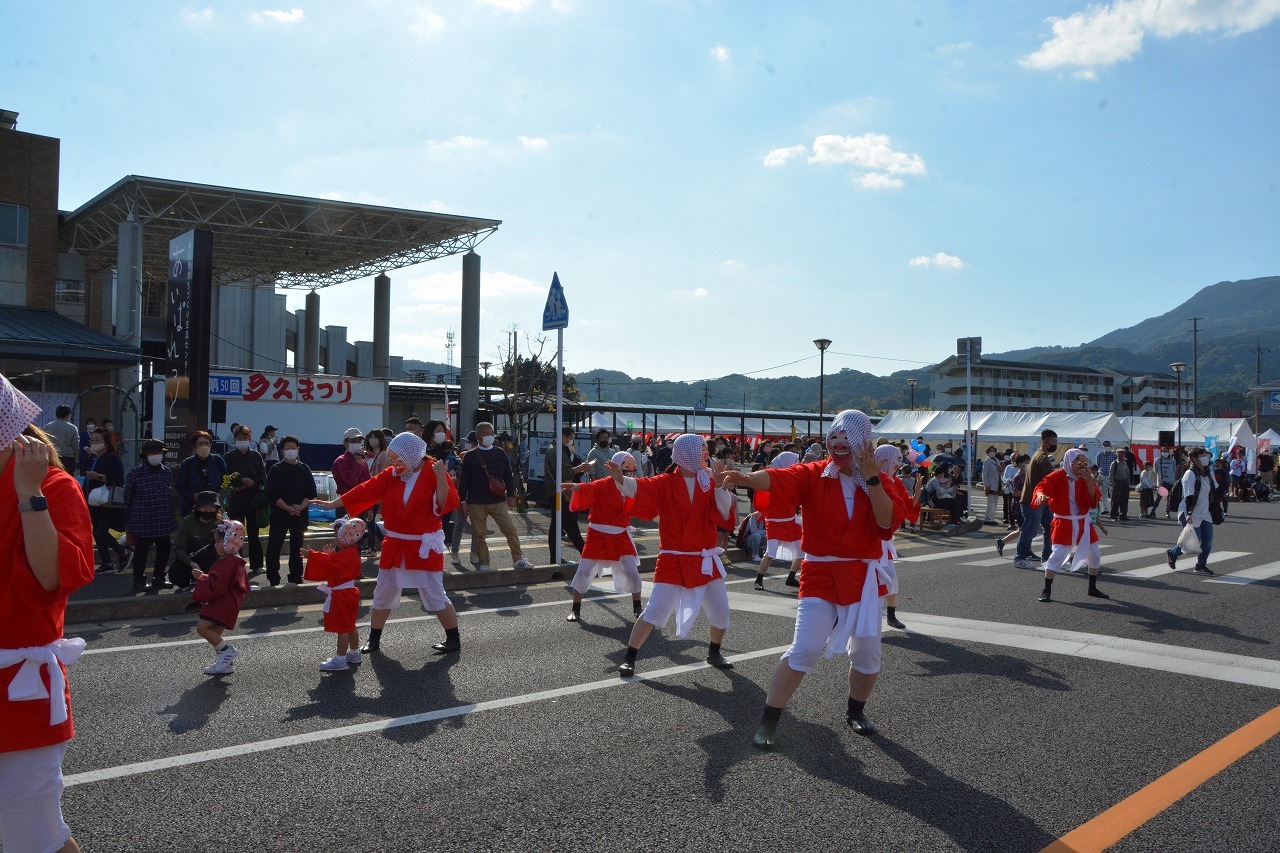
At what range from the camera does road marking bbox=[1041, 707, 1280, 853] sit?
12.9 ft

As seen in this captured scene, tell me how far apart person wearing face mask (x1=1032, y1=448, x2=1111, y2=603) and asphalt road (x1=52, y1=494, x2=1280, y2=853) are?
166 centimetres

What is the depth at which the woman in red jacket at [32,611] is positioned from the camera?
8.91ft

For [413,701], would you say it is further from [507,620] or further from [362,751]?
[507,620]

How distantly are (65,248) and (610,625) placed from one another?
30.0 m

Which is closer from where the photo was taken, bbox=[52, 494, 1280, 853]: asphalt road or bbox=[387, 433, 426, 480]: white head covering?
bbox=[52, 494, 1280, 853]: asphalt road

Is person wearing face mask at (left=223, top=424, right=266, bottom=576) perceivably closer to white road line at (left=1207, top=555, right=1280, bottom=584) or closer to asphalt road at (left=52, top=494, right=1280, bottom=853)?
asphalt road at (left=52, top=494, right=1280, bottom=853)

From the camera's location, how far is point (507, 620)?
8.99 meters

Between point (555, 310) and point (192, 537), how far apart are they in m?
5.50

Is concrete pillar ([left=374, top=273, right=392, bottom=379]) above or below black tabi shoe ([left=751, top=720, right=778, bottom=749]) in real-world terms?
above

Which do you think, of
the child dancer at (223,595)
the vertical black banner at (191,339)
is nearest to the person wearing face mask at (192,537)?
the child dancer at (223,595)

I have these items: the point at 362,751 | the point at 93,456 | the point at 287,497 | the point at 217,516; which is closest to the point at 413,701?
the point at 362,751

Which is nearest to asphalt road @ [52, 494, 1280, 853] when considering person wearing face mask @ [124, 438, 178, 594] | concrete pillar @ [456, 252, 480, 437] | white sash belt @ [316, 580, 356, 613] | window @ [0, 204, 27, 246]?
white sash belt @ [316, 580, 356, 613]

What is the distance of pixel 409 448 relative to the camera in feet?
24.0

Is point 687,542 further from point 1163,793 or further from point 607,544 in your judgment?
point 1163,793
